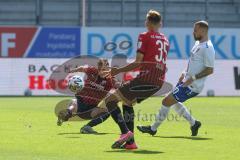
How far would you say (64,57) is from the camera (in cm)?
3222

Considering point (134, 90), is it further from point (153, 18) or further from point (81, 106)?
point (81, 106)

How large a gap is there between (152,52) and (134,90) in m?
0.62

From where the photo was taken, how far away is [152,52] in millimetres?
10906

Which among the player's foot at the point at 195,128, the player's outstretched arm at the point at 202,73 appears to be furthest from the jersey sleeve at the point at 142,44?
the player's foot at the point at 195,128

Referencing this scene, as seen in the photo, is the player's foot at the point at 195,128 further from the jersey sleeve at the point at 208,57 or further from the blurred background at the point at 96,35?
the blurred background at the point at 96,35

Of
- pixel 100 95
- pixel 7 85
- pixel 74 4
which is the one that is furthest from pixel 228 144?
pixel 74 4

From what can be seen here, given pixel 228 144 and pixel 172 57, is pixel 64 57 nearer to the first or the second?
pixel 172 57

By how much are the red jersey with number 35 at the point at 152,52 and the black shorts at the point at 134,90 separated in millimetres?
121

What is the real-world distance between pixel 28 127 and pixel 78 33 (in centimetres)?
1773

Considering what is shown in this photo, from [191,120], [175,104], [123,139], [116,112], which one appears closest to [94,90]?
[175,104]

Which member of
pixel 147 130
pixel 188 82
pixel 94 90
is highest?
pixel 188 82

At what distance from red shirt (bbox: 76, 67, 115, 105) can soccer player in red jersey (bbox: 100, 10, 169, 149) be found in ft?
12.3

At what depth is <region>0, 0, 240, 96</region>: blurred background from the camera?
29.0 m

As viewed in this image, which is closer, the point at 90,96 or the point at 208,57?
the point at 208,57
